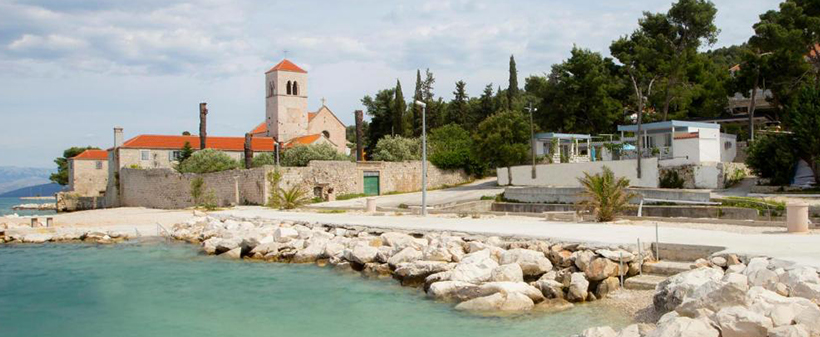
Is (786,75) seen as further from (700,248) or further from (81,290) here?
(81,290)

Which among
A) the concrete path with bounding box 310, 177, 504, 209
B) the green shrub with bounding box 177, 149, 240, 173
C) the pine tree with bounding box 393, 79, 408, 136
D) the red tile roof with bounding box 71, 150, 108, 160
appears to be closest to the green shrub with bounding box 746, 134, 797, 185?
the concrete path with bounding box 310, 177, 504, 209

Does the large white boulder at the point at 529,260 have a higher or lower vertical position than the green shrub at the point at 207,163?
lower

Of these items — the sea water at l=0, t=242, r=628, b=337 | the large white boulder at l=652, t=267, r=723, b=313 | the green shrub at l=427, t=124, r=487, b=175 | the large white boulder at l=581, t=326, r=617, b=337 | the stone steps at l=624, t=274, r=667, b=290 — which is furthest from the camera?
the green shrub at l=427, t=124, r=487, b=175

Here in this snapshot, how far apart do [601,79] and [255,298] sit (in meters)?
36.2

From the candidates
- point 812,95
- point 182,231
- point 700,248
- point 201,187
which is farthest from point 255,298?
point 201,187

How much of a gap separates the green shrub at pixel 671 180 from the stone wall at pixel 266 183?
59.4 feet

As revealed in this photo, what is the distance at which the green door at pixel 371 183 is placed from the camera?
45.8m

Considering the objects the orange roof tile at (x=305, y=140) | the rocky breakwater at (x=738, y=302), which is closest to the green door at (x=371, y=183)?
the orange roof tile at (x=305, y=140)

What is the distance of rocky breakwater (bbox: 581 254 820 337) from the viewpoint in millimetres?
8047

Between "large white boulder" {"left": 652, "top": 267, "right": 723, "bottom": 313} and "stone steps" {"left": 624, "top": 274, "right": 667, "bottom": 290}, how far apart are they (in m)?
1.26

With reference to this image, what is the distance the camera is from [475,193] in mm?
39344

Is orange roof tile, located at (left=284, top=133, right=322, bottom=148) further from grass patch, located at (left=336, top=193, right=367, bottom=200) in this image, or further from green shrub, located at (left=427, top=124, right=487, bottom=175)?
grass patch, located at (left=336, top=193, right=367, bottom=200)

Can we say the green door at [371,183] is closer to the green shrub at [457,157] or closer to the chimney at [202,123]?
the green shrub at [457,157]

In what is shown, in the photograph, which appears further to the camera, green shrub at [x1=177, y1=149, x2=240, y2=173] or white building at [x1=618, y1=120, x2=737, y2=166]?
green shrub at [x1=177, y1=149, x2=240, y2=173]
